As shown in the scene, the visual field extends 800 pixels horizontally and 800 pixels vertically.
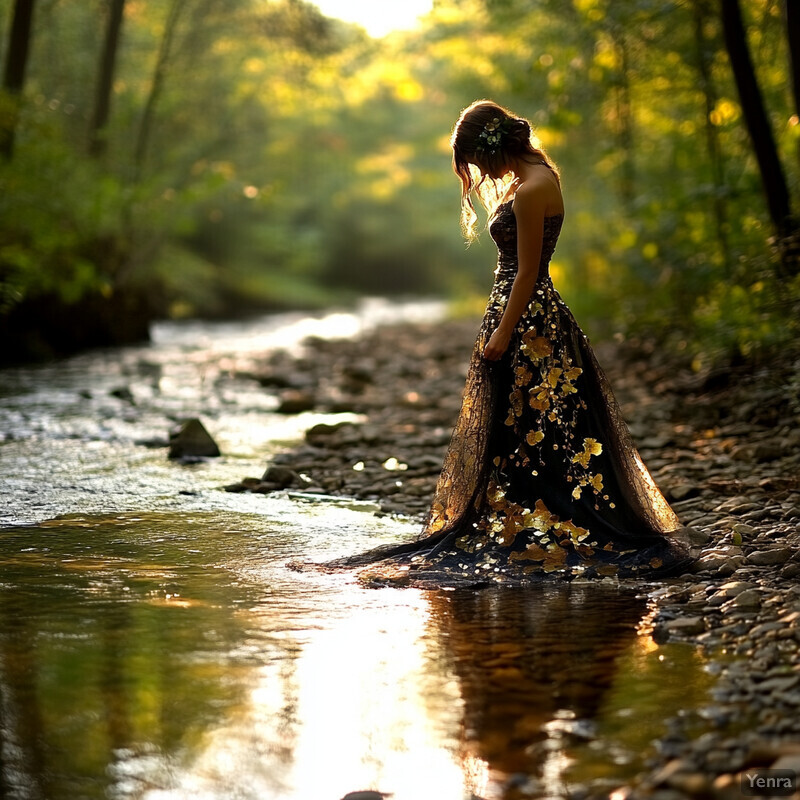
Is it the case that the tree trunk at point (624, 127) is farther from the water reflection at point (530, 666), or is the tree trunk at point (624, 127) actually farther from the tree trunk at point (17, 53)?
the water reflection at point (530, 666)

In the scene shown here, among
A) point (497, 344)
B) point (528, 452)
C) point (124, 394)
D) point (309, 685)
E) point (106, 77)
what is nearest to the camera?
point (309, 685)

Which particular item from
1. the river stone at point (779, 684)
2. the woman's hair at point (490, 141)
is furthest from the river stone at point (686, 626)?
the woman's hair at point (490, 141)

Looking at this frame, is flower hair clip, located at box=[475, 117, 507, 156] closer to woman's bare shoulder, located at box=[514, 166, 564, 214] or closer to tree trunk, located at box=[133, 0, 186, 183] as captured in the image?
woman's bare shoulder, located at box=[514, 166, 564, 214]

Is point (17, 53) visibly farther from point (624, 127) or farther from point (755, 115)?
point (755, 115)

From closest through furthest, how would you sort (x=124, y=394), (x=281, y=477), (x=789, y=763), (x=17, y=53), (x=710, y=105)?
(x=789, y=763), (x=281, y=477), (x=710, y=105), (x=124, y=394), (x=17, y=53)

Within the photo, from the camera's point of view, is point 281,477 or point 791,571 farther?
point 281,477

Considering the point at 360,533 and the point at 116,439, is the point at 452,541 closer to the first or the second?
the point at 360,533

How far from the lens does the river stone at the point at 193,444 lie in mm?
9344

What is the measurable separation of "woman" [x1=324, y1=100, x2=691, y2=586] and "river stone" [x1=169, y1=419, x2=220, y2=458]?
3.82 m

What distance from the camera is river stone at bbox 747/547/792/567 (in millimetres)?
5512

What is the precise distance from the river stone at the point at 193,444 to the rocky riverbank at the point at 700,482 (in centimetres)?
69

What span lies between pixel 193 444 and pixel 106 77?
12924 mm

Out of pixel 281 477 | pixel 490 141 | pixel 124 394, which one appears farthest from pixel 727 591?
pixel 124 394

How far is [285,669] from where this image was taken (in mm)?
4332
